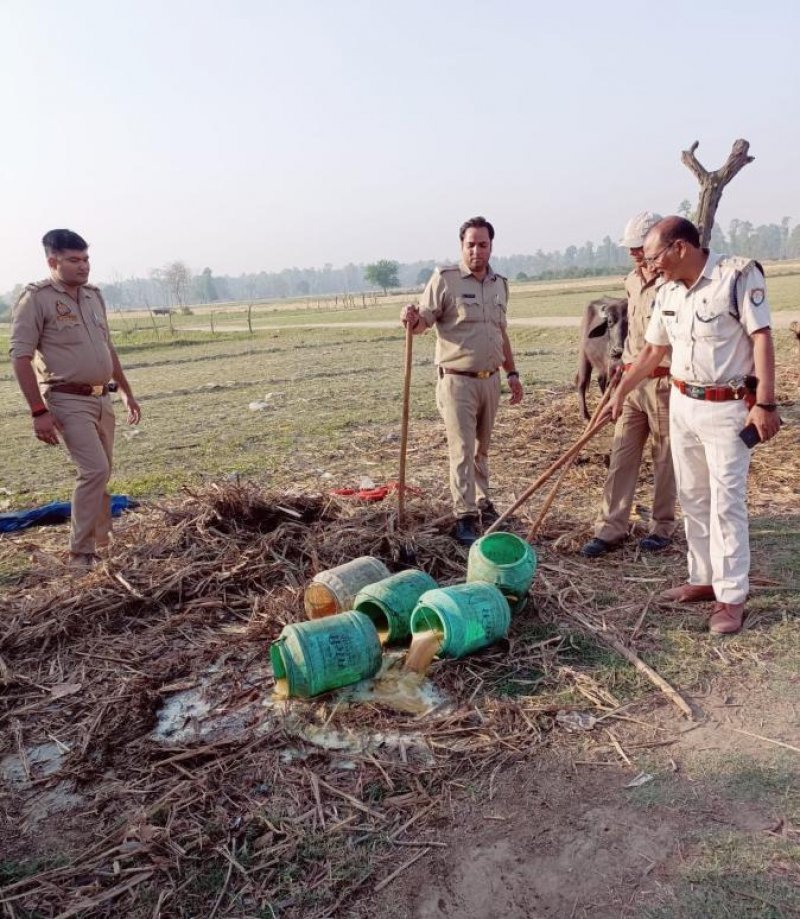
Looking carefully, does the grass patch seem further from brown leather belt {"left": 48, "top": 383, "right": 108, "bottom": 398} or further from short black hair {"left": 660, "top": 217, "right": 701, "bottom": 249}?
brown leather belt {"left": 48, "top": 383, "right": 108, "bottom": 398}

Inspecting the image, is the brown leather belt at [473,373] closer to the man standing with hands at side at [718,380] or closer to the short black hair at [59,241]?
the man standing with hands at side at [718,380]

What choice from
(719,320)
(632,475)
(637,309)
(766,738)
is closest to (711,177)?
(637,309)

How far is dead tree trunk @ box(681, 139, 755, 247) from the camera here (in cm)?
805

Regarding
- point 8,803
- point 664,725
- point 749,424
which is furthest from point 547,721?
point 8,803

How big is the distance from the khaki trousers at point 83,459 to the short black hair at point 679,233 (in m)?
3.69

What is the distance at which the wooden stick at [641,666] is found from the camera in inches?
123

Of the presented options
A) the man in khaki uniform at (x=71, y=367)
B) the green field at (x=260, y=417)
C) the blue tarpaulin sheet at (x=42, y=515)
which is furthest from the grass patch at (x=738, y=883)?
the blue tarpaulin sheet at (x=42, y=515)

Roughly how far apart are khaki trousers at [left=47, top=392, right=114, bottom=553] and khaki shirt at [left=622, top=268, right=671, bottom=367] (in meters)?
3.60

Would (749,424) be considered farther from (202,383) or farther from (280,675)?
(202,383)

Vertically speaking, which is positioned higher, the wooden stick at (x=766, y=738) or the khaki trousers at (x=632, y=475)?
the khaki trousers at (x=632, y=475)

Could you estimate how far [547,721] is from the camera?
3076 mm

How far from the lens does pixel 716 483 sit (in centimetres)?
361

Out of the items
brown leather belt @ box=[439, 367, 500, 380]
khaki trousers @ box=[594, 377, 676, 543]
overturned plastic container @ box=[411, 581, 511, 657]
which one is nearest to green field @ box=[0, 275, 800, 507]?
brown leather belt @ box=[439, 367, 500, 380]

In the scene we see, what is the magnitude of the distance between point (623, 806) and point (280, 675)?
4.88ft
